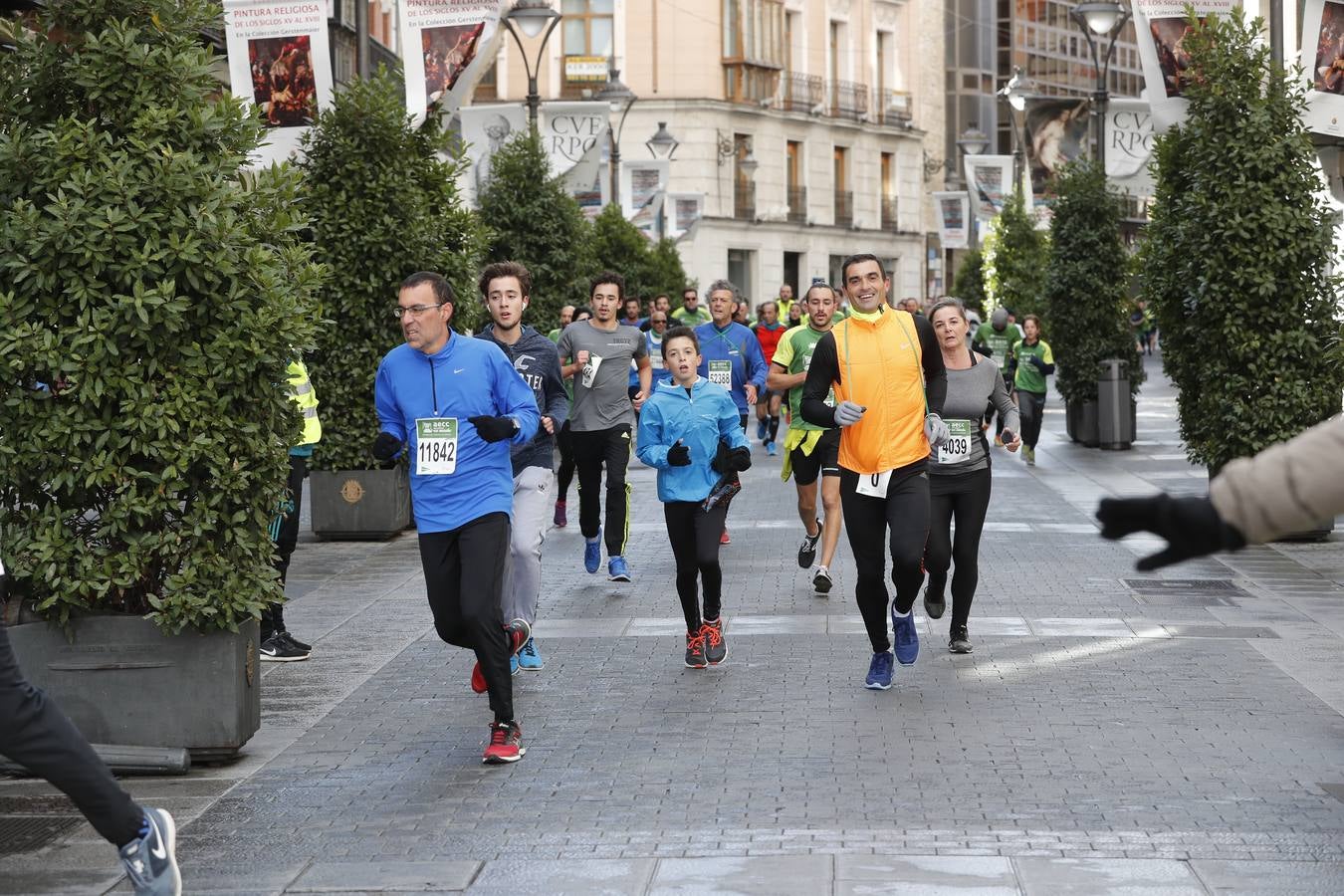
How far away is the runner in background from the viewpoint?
Answer: 1277 centimetres

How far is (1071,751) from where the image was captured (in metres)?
7.66

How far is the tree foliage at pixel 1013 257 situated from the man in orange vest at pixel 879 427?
2700 cm

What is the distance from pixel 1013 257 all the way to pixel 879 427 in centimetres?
3400

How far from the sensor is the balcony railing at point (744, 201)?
63.8 meters

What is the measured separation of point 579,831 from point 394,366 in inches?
90.3

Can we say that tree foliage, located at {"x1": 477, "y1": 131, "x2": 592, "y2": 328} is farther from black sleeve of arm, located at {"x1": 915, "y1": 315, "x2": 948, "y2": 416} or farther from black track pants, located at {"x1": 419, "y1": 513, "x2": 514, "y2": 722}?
black track pants, located at {"x1": 419, "y1": 513, "x2": 514, "y2": 722}

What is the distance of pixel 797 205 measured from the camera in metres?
66.8

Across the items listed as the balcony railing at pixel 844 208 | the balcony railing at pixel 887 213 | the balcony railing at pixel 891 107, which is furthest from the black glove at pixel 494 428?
the balcony railing at pixel 887 213

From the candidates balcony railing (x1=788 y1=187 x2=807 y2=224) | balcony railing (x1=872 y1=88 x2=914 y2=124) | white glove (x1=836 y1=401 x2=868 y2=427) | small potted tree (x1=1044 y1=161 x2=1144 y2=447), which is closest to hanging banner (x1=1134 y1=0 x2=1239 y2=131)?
white glove (x1=836 y1=401 x2=868 y2=427)

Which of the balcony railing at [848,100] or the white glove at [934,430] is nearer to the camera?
the white glove at [934,430]

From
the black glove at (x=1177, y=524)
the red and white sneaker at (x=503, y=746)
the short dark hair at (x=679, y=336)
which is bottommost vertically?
the red and white sneaker at (x=503, y=746)

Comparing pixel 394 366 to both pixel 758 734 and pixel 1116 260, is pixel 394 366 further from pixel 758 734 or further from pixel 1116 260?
pixel 1116 260

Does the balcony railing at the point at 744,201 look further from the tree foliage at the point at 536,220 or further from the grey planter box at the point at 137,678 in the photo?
the grey planter box at the point at 137,678

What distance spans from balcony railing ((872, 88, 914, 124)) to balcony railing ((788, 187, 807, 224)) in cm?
568
